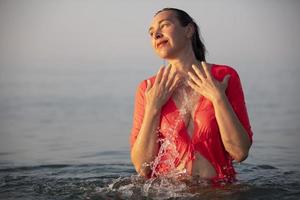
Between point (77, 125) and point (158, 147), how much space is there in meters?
4.39

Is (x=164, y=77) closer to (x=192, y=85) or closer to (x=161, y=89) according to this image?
(x=161, y=89)

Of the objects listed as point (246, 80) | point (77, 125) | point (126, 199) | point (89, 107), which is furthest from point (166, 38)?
point (246, 80)

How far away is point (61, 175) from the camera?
657cm

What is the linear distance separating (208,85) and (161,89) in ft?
1.34

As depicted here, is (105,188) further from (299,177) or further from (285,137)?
(285,137)

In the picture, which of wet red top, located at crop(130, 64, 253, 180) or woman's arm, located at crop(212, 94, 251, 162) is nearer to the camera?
woman's arm, located at crop(212, 94, 251, 162)

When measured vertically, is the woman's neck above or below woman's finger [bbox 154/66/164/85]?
above

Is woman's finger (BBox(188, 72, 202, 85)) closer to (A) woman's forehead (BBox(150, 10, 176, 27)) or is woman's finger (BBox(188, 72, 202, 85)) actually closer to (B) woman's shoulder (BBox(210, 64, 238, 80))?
(B) woman's shoulder (BBox(210, 64, 238, 80))

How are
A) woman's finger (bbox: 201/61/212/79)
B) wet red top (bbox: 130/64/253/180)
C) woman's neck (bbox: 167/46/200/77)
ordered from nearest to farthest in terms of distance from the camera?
1. woman's finger (bbox: 201/61/212/79)
2. wet red top (bbox: 130/64/253/180)
3. woman's neck (bbox: 167/46/200/77)

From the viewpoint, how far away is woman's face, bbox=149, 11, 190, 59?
5.26 meters

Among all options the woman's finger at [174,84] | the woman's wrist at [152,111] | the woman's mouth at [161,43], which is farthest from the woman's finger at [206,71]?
the woman's wrist at [152,111]

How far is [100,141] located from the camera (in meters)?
8.41

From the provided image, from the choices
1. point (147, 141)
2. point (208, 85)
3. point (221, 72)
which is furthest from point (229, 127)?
point (147, 141)

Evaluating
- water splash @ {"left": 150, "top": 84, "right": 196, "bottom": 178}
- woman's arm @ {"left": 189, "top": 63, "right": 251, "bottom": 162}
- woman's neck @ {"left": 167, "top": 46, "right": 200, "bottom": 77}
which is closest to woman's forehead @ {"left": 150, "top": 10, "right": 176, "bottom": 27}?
woman's neck @ {"left": 167, "top": 46, "right": 200, "bottom": 77}
